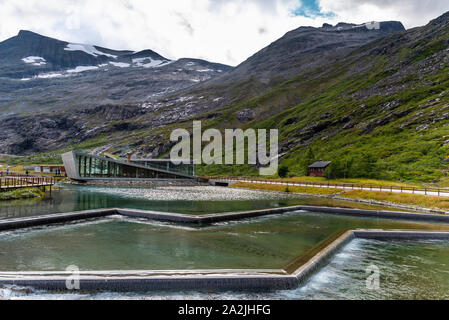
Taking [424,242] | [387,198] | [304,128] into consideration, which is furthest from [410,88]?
[424,242]

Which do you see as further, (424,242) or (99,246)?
(424,242)

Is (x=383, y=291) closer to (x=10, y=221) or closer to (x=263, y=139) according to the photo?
(x=10, y=221)

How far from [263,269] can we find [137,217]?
18783 millimetres

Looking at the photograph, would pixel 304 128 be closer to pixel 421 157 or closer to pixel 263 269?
pixel 421 157

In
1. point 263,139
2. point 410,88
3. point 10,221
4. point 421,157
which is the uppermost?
point 410,88

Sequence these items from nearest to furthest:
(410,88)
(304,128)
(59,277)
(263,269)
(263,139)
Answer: (59,277) < (263,269) < (410,88) < (304,128) < (263,139)

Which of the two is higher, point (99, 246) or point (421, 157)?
point (421, 157)

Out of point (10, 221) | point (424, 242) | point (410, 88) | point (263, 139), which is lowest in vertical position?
point (424, 242)

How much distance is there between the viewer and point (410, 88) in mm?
130125

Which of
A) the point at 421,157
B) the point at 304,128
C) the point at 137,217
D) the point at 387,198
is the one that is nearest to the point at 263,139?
the point at 304,128
